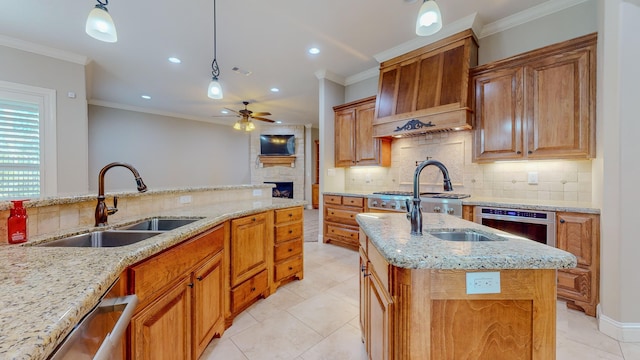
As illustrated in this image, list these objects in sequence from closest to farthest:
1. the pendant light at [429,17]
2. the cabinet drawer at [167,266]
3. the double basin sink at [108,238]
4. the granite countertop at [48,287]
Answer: the granite countertop at [48,287]
the cabinet drawer at [167,266]
the double basin sink at [108,238]
the pendant light at [429,17]

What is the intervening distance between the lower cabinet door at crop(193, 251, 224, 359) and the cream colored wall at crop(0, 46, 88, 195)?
2.96 metres

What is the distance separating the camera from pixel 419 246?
1031mm

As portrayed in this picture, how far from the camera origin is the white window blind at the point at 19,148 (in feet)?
10.5

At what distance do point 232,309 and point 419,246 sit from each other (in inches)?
65.7

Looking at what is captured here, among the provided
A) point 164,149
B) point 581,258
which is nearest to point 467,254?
point 581,258

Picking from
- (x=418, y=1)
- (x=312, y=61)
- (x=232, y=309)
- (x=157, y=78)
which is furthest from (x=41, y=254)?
(x=157, y=78)

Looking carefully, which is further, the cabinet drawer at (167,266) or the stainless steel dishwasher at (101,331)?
the cabinet drawer at (167,266)

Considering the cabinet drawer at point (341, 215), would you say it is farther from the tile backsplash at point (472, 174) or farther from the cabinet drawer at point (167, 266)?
the cabinet drawer at point (167, 266)

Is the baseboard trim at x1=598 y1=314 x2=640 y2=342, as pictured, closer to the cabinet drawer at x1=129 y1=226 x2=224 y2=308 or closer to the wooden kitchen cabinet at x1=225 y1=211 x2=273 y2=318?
the wooden kitchen cabinet at x1=225 y1=211 x2=273 y2=318

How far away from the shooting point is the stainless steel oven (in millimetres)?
2201

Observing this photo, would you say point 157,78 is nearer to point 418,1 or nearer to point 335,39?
point 335,39

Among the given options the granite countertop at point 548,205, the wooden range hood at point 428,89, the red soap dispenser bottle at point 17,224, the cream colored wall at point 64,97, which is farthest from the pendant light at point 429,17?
the cream colored wall at point 64,97

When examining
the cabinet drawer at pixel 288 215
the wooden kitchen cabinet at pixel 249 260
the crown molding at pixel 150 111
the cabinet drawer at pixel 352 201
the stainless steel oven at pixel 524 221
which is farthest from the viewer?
the crown molding at pixel 150 111

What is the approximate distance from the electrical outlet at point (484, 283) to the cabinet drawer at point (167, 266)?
51.0 inches
